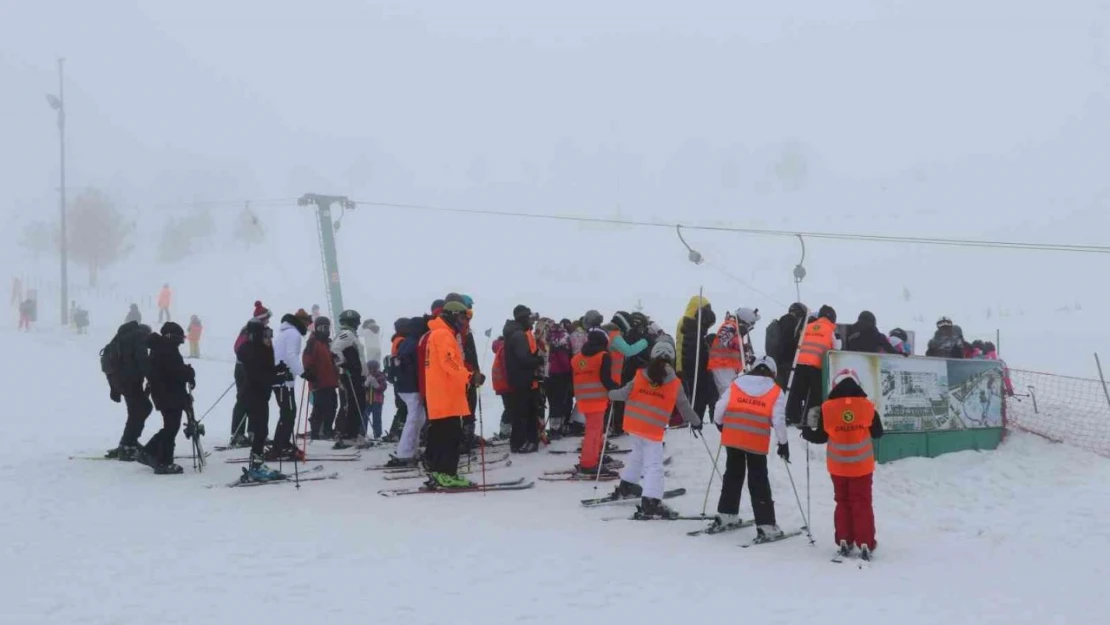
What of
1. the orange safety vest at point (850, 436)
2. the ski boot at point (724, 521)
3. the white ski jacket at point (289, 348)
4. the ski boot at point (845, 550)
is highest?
the white ski jacket at point (289, 348)

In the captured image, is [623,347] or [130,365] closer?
[623,347]

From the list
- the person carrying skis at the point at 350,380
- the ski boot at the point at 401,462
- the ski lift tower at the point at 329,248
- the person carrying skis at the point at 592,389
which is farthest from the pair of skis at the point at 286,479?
the ski lift tower at the point at 329,248

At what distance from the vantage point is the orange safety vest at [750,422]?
758 cm

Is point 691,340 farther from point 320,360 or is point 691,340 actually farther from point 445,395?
point 320,360

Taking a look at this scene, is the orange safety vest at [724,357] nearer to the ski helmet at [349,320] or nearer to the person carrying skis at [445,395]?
the person carrying skis at [445,395]

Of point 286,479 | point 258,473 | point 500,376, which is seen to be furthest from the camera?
point 500,376

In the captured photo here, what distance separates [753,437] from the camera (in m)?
7.59

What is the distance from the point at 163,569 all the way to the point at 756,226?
185 ft

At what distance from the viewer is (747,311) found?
11.4 m

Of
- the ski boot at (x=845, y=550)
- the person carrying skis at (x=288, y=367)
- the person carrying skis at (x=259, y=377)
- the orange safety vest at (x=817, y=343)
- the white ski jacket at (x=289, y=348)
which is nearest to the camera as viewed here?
the ski boot at (x=845, y=550)

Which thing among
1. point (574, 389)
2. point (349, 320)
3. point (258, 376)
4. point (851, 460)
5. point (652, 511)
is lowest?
point (652, 511)

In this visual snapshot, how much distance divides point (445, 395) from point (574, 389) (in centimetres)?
168

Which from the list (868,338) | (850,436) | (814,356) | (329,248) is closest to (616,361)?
(814,356)

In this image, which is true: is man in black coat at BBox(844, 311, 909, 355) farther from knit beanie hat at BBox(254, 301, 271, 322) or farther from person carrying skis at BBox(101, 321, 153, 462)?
person carrying skis at BBox(101, 321, 153, 462)
